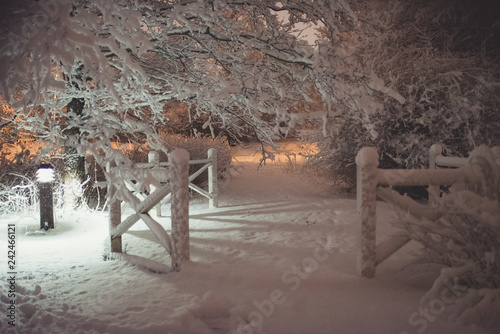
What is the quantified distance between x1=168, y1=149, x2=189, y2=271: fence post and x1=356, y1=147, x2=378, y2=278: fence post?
167cm

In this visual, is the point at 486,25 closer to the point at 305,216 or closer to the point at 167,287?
the point at 305,216

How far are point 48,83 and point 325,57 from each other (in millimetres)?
3039

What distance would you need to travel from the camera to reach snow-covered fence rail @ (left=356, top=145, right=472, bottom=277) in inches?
121

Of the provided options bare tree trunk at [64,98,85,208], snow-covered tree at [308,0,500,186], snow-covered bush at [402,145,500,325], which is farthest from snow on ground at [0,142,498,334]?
snow-covered tree at [308,0,500,186]

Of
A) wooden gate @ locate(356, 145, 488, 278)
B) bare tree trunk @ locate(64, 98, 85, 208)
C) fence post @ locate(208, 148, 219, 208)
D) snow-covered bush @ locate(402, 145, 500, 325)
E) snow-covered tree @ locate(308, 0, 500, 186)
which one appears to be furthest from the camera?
→ fence post @ locate(208, 148, 219, 208)

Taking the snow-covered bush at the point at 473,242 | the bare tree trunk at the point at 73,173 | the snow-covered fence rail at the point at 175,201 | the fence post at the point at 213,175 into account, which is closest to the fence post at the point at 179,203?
A: the snow-covered fence rail at the point at 175,201

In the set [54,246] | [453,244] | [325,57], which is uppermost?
[325,57]

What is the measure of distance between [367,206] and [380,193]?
0.53 ft

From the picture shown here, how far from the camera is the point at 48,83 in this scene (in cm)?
280

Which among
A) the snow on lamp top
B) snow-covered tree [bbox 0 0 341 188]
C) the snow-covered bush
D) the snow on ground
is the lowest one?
the snow on ground

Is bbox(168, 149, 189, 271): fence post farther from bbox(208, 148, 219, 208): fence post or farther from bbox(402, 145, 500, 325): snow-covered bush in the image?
bbox(208, 148, 219, 208): fence post

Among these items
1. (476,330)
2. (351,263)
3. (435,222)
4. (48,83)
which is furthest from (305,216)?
(48,83)

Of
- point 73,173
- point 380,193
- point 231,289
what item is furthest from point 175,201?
point 73,173

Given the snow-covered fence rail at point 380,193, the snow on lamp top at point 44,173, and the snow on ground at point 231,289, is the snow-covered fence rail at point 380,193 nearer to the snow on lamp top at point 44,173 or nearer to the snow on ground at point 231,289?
the snow on ground at point 231,289
